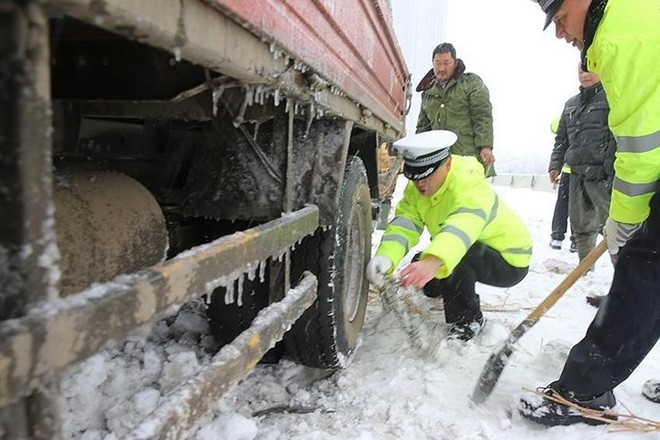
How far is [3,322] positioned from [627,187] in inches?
71.9

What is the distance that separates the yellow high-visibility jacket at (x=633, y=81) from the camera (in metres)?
1.57

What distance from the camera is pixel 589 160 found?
13.5 feet

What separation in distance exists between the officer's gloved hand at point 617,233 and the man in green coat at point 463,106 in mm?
2801

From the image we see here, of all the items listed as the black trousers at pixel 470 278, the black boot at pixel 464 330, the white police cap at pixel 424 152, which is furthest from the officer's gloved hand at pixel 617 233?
the black boot at pixel 464 330

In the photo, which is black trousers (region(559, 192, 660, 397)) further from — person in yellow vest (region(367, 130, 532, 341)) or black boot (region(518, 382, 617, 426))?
person in yellow vest (region(367, 130, 532, 341))

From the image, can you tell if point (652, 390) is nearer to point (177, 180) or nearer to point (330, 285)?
point (330, 285)

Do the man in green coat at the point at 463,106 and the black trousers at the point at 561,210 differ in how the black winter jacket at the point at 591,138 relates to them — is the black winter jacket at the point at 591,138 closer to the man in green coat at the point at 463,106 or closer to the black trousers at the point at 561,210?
the man in green coat at the point at 463,106

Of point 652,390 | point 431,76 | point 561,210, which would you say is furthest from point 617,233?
point 561,210

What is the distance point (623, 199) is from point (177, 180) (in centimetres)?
164

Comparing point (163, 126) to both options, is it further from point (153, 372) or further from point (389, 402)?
point (389, 402)

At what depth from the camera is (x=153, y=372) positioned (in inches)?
82.2

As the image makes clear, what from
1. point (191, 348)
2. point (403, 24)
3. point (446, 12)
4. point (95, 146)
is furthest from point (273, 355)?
point (446, 12)

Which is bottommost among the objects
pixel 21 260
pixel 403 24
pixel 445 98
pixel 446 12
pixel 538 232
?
pixel 538 232

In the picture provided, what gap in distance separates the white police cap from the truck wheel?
246 millimetres
